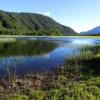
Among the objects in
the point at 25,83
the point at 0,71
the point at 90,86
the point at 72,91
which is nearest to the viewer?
the point at 72,91

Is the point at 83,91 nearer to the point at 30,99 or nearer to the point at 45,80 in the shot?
the point at 30,99

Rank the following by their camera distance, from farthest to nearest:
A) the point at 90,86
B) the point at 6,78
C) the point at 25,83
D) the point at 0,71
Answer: the point at 0,71 < the point at 6,78 < the point at 25,83 < the point at 90,86

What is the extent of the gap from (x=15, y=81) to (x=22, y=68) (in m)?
9.15

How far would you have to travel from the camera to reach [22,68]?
3212 cm

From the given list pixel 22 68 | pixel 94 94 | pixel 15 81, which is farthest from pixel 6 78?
pixel 94 94

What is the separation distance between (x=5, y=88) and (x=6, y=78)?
482 cm

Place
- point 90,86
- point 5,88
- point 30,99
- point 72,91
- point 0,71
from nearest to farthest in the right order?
point 30,99
point 72,91
point 90,86
point 5,88
point 0,71

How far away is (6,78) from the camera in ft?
82.3

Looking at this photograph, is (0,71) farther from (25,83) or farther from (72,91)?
(72,91)

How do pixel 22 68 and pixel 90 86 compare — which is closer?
pixel 90 86

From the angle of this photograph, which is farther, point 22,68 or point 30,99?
point 22,68

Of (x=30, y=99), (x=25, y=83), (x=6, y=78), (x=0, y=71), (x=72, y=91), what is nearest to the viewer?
(x=30, y=99)

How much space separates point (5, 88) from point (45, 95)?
5291 mm

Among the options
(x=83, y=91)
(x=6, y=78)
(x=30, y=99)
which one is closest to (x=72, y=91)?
(x=83, y=91)
